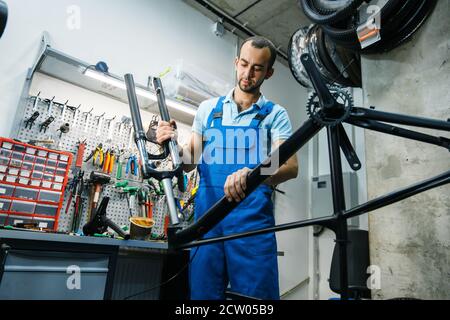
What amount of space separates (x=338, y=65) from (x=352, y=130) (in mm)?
1284

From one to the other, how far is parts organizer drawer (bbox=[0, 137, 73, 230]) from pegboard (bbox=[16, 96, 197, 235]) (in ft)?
0.78

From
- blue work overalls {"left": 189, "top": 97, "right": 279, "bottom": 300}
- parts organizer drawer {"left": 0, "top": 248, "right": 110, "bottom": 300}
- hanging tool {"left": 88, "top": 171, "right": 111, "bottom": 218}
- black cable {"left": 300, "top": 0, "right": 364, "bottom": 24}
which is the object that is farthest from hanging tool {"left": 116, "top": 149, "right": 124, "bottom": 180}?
black cable {"left": 300, "top": 0, "right": 364, "bottom": 24}

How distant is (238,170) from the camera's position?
0.94 metres

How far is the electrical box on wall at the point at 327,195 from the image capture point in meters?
2.97

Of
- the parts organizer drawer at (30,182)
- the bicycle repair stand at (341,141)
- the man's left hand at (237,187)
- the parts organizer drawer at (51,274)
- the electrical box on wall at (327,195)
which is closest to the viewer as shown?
the bicycle repair stand at (341,141)

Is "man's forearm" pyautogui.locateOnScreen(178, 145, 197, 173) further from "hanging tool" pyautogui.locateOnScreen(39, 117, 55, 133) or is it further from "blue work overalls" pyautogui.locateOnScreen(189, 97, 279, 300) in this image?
"hanging tool" pyautogui.locateOnScreen(39, 117, 55, 133)

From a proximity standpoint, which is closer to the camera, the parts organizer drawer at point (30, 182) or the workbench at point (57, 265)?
the workbench at point (57, 265)

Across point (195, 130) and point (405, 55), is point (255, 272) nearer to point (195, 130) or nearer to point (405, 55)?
point (195, 130)

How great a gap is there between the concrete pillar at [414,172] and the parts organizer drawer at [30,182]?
1.59 metres

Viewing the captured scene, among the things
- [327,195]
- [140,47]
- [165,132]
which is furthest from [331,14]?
[327,195]

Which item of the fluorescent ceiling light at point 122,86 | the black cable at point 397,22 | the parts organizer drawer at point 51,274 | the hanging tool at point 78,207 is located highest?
the black cable at point 397,22

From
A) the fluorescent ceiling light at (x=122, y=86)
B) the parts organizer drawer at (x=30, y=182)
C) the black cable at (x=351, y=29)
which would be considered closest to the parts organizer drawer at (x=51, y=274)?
the parts organizer drawer at (x=30, y=182)

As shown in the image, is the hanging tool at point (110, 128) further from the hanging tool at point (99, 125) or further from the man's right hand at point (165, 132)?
the man's right hand at point (165, 132)

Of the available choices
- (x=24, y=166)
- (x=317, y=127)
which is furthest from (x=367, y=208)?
(x=24, y=166)
